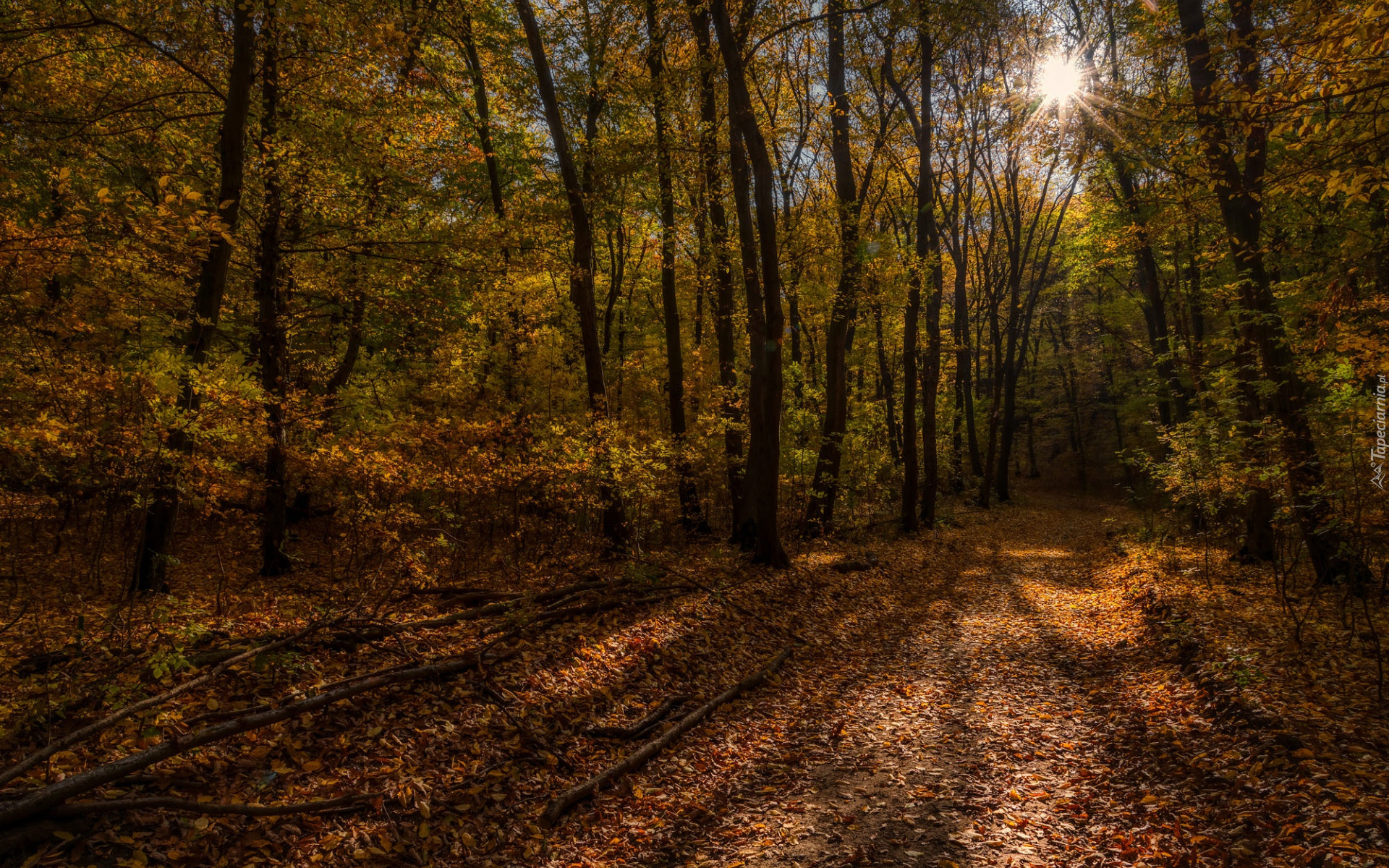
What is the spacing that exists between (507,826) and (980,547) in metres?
A: 16.1

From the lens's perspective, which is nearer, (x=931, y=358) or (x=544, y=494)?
(x=544, y=494)

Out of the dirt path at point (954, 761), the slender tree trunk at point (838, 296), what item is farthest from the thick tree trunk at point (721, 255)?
the dirt path at point (954, 761)

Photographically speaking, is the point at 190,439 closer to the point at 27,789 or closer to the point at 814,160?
the point at 27,789

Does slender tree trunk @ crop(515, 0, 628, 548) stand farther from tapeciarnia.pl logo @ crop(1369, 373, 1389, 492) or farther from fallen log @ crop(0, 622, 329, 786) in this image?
tapeciarnia.pl logo @ crop(1369, 373, 1389, 492)

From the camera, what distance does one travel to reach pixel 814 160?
19.3 metres

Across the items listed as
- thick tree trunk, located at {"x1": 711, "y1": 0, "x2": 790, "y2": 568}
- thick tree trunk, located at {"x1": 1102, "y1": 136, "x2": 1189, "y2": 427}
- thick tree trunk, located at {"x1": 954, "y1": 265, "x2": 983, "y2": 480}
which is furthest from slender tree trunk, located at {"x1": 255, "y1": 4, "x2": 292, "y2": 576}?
thick tree trunk, located at {"x1": 954, "y1": 265, "x2": 983, "y2": 480}

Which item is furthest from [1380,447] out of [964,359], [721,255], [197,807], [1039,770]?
[964,359]

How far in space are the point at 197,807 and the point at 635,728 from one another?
3.24m

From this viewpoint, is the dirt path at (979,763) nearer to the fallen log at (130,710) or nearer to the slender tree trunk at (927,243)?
the fallen log at (130,710)

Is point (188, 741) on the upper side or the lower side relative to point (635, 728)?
upper

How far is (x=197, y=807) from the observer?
11.6 feet

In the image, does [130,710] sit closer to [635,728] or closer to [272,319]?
[635,728]

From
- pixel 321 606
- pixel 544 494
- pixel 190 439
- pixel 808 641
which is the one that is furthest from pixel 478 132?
pixel 808 641

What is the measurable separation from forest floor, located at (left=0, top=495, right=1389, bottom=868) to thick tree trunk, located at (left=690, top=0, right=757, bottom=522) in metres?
4.98
